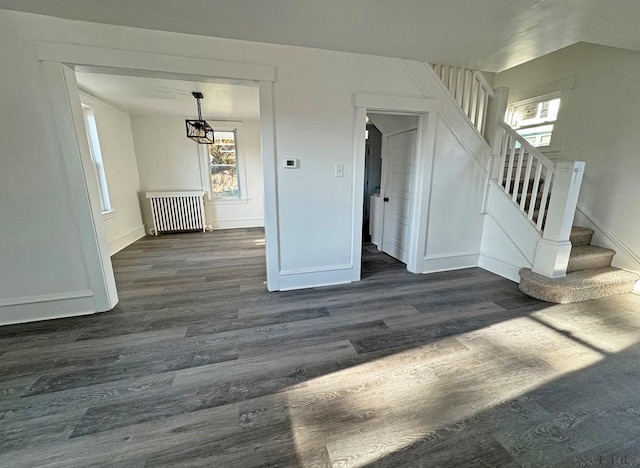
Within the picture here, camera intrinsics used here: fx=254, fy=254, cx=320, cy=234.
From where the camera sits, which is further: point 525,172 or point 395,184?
point 395,184

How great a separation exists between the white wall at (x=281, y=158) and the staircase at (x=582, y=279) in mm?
986

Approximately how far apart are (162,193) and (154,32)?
4.10 meters

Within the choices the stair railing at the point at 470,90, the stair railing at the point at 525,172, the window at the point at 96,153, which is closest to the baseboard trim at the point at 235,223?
the window at the point at 96,153

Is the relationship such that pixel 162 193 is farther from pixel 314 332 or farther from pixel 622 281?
pixel 622 281

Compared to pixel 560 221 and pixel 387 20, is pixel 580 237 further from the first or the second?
pixel 387 20

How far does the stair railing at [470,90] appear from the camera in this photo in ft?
10.1

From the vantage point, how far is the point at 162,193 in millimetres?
5598

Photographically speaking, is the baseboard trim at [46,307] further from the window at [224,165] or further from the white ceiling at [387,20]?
the window at [224,165]

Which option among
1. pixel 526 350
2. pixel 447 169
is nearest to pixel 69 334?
pixel 526 350

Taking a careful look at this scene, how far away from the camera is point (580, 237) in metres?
3.17

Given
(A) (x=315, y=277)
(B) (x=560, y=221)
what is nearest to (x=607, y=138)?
(B) (x=560, y=221)

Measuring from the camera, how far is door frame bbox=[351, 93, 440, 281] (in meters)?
2.80

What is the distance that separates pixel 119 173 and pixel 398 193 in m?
5.14

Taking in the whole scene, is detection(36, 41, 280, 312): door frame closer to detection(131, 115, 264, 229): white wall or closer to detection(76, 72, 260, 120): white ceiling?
detection(76, 72, 260, 120): white ceiling
